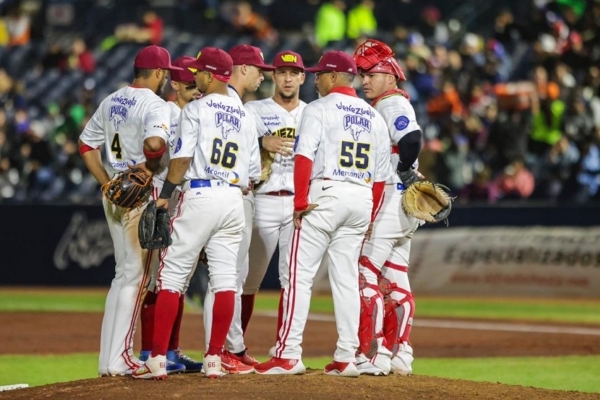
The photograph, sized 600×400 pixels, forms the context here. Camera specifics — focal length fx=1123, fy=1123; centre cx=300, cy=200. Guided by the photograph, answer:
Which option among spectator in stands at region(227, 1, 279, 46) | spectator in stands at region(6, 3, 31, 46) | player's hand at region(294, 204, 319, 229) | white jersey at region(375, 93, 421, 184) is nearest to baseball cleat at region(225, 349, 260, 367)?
player's hand at region(294, 204, 319, 229)

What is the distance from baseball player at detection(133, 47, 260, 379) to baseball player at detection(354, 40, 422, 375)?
1197mm

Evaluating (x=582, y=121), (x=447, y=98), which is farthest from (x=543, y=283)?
(x=447, y=98)

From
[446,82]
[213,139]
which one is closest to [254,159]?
[213,139]

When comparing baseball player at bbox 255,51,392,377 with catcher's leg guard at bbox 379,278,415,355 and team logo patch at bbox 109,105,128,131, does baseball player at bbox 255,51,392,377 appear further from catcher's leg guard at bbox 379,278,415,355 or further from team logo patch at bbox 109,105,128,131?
team logo patch at bbox 109,105,128,131

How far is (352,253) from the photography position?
8.13 m

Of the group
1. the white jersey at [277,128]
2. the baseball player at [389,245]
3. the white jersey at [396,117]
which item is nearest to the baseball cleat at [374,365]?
the baseball player at [389,245]

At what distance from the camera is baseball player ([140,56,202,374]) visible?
839cm

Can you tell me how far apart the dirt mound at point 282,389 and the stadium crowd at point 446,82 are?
10094mm

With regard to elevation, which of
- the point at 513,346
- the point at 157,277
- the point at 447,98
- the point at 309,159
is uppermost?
the point at 447,98

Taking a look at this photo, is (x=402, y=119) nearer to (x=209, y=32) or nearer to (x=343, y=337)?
(x=343, y=337)

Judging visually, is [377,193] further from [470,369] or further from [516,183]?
[516,183]

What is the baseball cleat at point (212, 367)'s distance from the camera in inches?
307

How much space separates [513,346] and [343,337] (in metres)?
4.94

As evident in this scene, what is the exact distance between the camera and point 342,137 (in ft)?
26.6
